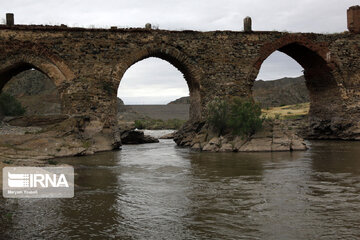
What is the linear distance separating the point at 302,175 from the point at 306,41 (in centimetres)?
1059

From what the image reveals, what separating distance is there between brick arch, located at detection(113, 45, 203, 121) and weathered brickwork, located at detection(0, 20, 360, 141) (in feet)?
0.13

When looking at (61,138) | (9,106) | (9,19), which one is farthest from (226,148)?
(9,106)

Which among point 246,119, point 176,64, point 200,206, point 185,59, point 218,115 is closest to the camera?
point 200,206

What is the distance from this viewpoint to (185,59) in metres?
16.3

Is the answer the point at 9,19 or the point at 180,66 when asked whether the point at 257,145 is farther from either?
the point at 9,19

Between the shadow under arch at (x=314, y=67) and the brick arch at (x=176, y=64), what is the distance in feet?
7.95

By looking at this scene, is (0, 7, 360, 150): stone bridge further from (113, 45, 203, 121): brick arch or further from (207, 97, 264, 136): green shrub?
(207, 97, 264, 136): green shrub

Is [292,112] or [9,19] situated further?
[292,112]

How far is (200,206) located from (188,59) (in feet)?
36.9

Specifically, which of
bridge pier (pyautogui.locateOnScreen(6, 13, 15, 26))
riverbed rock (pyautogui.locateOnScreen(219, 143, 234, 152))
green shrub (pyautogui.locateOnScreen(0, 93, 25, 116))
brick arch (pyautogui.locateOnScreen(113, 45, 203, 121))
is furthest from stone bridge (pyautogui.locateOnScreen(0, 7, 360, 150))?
green shrub (pyautogui.locateOnScreen(0, 93, 25, 116))

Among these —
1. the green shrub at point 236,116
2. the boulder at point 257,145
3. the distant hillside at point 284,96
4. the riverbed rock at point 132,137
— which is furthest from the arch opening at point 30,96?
the distant hillside at point 284,96

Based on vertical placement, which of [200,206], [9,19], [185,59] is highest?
[9,19]

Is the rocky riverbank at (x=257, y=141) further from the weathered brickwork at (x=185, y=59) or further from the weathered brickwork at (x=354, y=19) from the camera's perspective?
the weathered brickwork at (x=354, y=19)

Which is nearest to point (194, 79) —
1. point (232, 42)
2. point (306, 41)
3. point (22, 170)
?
point (232, 42)
